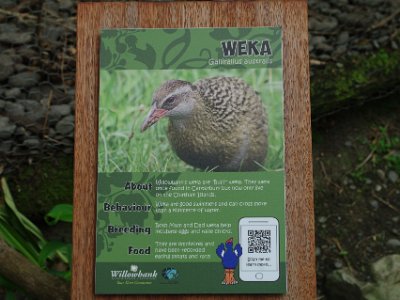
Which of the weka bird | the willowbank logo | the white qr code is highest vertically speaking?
the weka bird

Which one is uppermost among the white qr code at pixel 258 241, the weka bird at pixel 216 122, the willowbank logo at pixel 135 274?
the weka bird at pixel 216 122

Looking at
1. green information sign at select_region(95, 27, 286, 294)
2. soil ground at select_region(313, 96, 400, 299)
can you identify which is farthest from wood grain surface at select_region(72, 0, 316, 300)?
soil ground at select_region(313, 96, 400, 299)

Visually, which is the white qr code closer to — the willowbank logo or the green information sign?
the green information sign

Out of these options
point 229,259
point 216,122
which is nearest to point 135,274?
point 229,259

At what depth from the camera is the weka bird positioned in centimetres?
80

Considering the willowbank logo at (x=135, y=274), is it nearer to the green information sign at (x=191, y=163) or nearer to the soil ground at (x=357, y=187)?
the green information sign at (x=191, y=163)

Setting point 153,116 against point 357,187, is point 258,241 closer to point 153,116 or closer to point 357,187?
point 153,116

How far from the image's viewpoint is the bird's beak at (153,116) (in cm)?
80

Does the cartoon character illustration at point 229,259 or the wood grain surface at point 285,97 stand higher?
the wood grain surface at point 285,97

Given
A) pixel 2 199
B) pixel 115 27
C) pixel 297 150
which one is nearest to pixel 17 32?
pixel 2 199

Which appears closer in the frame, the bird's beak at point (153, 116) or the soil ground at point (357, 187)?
the bird's beak at point (153, 116)

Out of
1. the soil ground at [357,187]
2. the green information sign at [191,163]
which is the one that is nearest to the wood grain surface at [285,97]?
the green information sign at [191,163]

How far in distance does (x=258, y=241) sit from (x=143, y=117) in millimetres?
247

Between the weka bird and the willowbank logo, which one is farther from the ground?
the weka bird
